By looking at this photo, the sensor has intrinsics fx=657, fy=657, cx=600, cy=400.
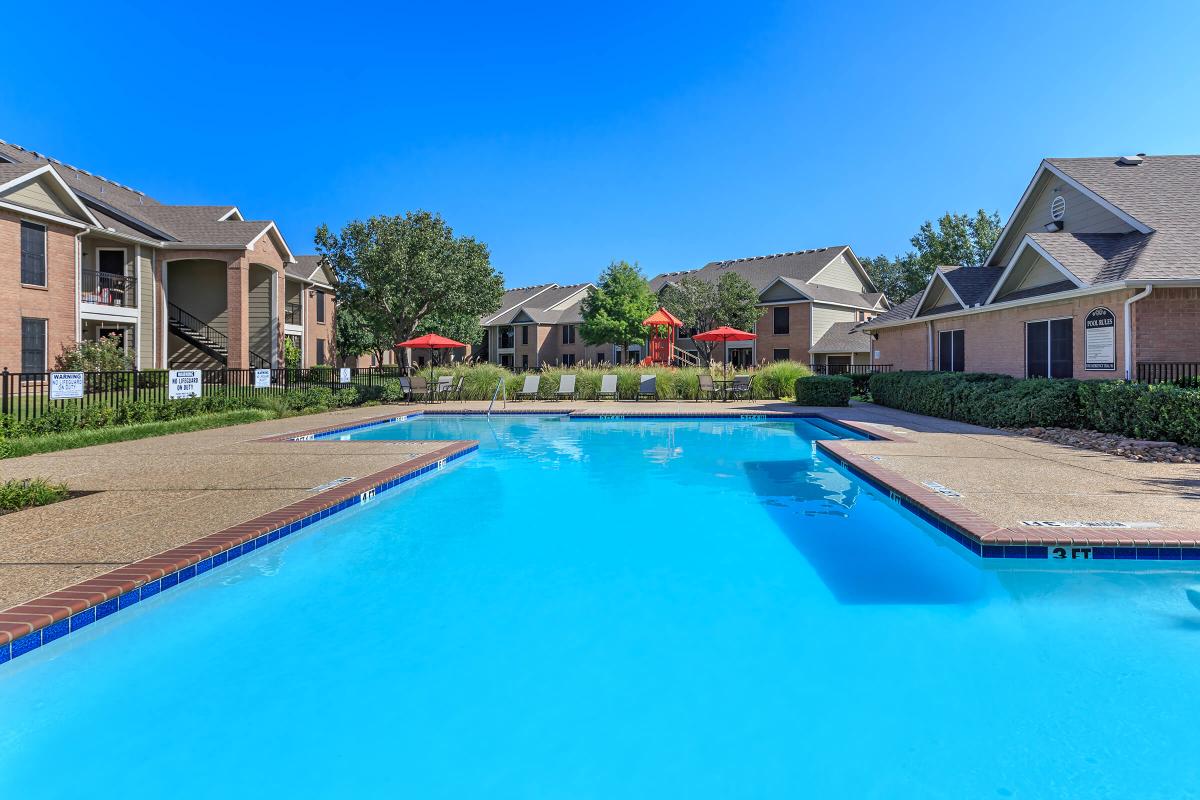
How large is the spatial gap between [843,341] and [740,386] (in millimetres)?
18597

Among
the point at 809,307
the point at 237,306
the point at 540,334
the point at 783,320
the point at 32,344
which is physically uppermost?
the point at 809,307

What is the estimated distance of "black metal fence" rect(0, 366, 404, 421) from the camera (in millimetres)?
11094

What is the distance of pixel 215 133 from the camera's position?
27.3 m

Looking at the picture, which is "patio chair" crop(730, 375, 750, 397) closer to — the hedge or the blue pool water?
the hedge

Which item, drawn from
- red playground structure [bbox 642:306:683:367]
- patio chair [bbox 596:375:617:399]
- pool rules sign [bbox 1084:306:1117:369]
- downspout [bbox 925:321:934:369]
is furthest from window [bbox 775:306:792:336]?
pool rules sign [bbox 1084:306:1117:369]

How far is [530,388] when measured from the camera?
2206 cm

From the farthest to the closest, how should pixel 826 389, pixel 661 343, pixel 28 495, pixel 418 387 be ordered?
1. pixel 661 343
2. pixel 418 387
3. pixel 826 389
4. pixel 28 495

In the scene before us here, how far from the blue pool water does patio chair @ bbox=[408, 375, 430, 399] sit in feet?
50.7

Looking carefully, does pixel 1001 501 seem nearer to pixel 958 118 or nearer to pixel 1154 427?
pixel 1154 427

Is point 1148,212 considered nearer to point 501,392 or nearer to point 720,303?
point 501,392

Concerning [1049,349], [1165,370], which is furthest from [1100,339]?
[1049,349]

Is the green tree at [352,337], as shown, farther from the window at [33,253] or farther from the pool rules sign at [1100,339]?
the pool rules sign at [1100,339]

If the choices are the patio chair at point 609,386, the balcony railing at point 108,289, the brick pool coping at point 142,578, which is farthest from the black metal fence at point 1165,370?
the balcony railing at point 108,289

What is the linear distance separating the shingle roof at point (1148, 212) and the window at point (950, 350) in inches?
179
